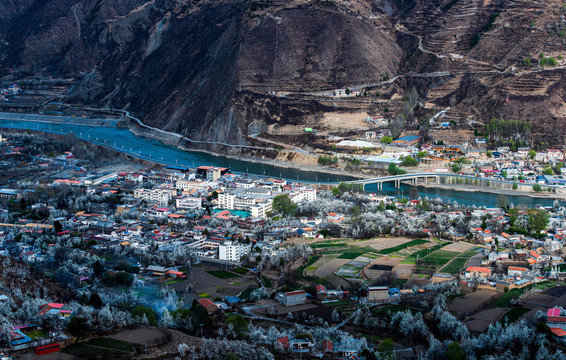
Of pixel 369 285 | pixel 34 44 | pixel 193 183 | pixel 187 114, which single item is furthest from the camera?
pixel 34 44

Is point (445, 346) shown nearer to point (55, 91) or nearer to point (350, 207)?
point (350, 207)

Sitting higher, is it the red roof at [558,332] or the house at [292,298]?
the red roof at [558,332]

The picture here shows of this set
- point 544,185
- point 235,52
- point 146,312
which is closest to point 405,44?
point 235,52

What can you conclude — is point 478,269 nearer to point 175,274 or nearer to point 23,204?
point 175,274

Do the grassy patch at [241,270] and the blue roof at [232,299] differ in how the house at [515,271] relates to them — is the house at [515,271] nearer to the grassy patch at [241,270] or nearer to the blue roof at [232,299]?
the grassy patch at [241,270]

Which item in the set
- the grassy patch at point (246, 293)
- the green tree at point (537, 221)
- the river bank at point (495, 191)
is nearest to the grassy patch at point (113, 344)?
the grassy patch at point (246, 293)

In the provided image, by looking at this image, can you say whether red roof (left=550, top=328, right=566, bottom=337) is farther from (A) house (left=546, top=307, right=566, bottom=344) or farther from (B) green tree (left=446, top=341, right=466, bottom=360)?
(B) green tree (left=446, top=341, right=466, bottom=360)
